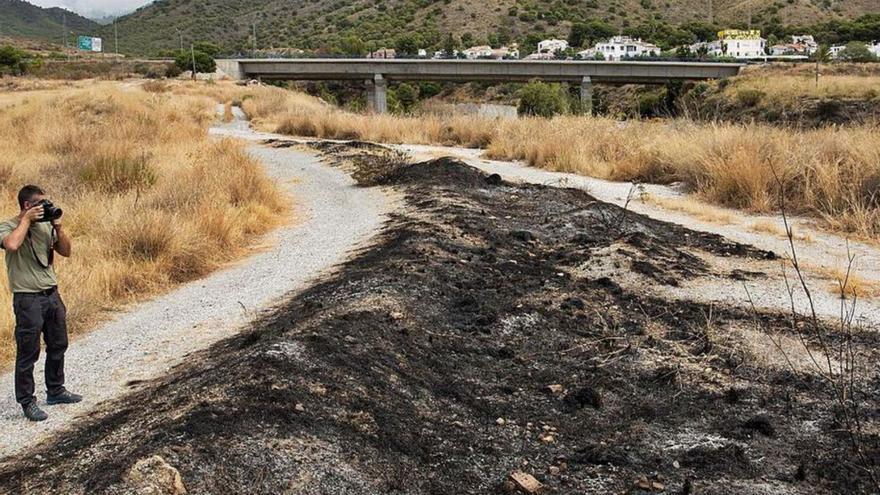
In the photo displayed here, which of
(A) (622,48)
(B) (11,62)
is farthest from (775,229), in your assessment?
(A) (622,48)

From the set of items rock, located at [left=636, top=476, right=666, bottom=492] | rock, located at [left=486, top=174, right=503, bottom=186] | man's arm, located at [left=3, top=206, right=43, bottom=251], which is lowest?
rock, located at [left=636, top=476, right=666, bottom=492]

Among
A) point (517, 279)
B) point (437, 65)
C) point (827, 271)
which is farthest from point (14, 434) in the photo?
point (437, 65)

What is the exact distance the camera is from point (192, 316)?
711 cm

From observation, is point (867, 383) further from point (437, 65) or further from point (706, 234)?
point (437, 65)

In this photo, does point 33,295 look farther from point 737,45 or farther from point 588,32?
point 588,32

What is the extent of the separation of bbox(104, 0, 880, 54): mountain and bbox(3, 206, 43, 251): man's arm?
10149 cm

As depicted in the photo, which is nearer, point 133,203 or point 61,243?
point 61,243

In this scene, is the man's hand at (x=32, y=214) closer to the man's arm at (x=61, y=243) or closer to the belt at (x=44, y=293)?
Result: the man's arm at (x=61, y=243)

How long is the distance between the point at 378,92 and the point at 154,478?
69928 mm

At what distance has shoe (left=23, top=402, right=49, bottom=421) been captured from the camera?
4.75m

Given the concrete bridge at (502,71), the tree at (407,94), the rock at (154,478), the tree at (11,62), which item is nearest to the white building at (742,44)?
the concrete bridge at (502,71)

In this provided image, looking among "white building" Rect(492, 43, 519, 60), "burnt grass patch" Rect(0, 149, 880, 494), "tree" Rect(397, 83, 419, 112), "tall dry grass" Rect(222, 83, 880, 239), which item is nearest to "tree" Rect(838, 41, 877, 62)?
"white building" Rect(492, 43, 519, 60)

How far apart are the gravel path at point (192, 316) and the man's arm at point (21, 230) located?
112 cm

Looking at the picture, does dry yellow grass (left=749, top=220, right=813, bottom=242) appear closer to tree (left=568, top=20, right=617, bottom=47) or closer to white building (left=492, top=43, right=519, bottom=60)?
white building (left=492, top=43, right=519, bottom=60)
